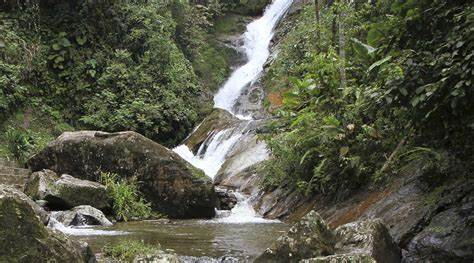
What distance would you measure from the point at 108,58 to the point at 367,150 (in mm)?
13792

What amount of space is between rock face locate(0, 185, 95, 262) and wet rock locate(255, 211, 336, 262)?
2.07 meters

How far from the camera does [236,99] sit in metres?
23.5

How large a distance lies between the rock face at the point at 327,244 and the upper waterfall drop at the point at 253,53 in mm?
17153

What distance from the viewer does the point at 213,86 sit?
25078 mm

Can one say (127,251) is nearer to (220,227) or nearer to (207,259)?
(207,259)

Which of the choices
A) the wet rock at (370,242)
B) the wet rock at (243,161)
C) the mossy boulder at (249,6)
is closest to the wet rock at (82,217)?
the wet rock at (243,161)

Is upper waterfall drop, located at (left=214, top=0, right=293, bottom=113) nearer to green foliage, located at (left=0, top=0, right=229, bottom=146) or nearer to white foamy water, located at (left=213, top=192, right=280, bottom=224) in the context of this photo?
green foliage, located at (left=0, top=0, right=229, bottom=146)

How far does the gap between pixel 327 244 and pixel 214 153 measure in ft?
39.9

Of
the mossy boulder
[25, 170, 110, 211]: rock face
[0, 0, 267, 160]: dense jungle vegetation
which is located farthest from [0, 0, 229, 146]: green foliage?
the mossy boulder

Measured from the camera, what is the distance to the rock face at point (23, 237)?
14.8ft

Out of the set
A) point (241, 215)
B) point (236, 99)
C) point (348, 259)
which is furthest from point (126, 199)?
point (236, 99)

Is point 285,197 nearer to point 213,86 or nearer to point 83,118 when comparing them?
point 83,118

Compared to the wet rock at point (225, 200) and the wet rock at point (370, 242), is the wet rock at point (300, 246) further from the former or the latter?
the wet rock at point (225, 200)

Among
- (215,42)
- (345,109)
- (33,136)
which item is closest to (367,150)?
(345,109)
